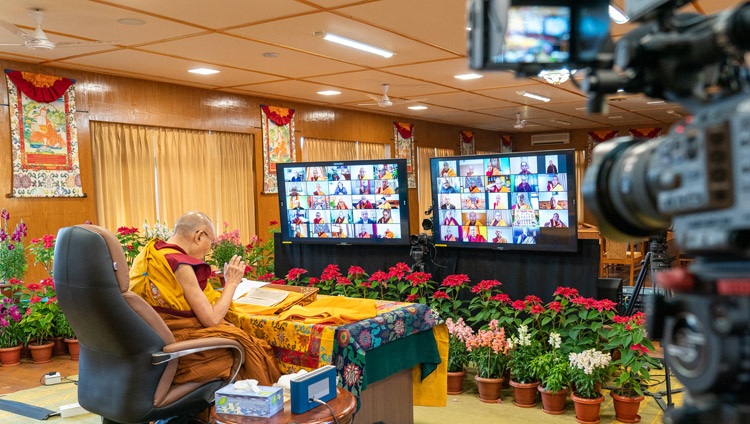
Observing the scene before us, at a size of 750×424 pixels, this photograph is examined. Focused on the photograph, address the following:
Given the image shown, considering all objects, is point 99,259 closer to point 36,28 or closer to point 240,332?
point 240,332

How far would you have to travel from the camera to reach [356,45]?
547cm

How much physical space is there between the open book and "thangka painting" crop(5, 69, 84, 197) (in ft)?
10.5

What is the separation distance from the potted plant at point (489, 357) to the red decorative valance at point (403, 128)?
7246mm

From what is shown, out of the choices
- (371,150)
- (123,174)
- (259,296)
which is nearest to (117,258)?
(259,296)

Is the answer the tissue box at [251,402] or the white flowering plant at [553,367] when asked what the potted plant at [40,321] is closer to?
the tissue box at [251,402]

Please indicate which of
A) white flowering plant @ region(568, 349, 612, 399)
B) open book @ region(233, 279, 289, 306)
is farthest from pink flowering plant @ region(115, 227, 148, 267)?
white flowering plant @ region(568, 349, 612, 399)

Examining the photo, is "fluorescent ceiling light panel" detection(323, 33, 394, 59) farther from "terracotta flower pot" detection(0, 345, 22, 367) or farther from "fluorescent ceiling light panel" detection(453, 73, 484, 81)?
"terracotta flower pot" detection(0, 345, 22, 367)

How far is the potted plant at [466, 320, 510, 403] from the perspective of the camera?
3951 millimetres

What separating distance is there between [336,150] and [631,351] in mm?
6783

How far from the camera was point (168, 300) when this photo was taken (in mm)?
2867

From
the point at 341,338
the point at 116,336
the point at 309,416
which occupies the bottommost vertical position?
the point at 309,416

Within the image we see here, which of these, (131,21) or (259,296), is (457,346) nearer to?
(259,296)

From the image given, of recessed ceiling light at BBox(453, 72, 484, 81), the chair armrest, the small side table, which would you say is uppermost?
recessed ceiling light at BBox(453, 72, 484, 81)

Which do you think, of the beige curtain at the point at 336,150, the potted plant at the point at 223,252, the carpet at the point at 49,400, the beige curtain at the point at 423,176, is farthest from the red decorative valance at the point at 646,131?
the carpet at the point at 49,400
